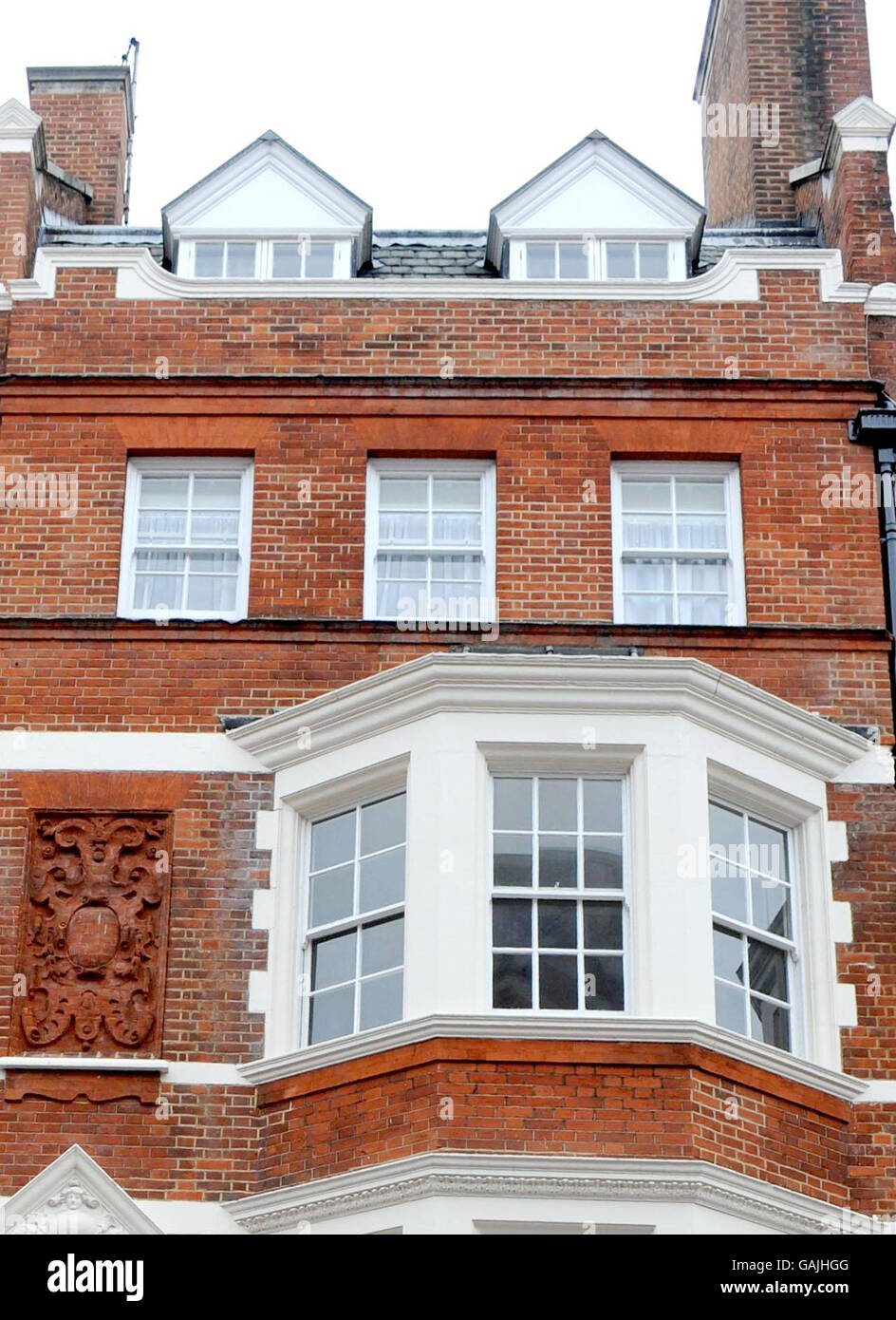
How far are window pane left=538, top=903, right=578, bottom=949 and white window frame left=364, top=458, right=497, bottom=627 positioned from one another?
273cm

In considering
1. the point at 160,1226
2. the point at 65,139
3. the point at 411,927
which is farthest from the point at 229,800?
the point at 65,139

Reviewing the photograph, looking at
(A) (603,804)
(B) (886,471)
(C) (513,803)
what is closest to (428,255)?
(B) (886,471)

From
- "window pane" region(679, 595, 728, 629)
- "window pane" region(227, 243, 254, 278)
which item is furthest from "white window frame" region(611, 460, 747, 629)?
"window pane" region(227, 243, 254, 278)

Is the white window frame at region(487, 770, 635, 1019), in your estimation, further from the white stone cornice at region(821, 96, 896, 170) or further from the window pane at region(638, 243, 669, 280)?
the white stone cornice at region(821, 96, 896, 170)

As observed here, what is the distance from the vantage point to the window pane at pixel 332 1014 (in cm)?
1534

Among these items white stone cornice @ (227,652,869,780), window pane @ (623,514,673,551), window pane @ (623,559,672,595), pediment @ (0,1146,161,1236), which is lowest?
pediment @ (0,1146,161,1236)

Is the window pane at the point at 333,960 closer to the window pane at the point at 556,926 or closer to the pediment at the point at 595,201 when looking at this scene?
the window pane at the point at 556,926

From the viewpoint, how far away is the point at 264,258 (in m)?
19.1

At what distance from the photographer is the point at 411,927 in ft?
49.0

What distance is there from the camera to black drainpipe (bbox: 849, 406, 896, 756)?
672 inches

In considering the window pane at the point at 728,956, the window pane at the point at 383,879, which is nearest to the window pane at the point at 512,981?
the window pane at the point at 383,879

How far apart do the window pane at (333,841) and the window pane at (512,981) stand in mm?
1575

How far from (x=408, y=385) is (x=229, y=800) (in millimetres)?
3826

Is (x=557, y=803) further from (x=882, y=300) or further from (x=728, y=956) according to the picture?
(x=882, y=300)
